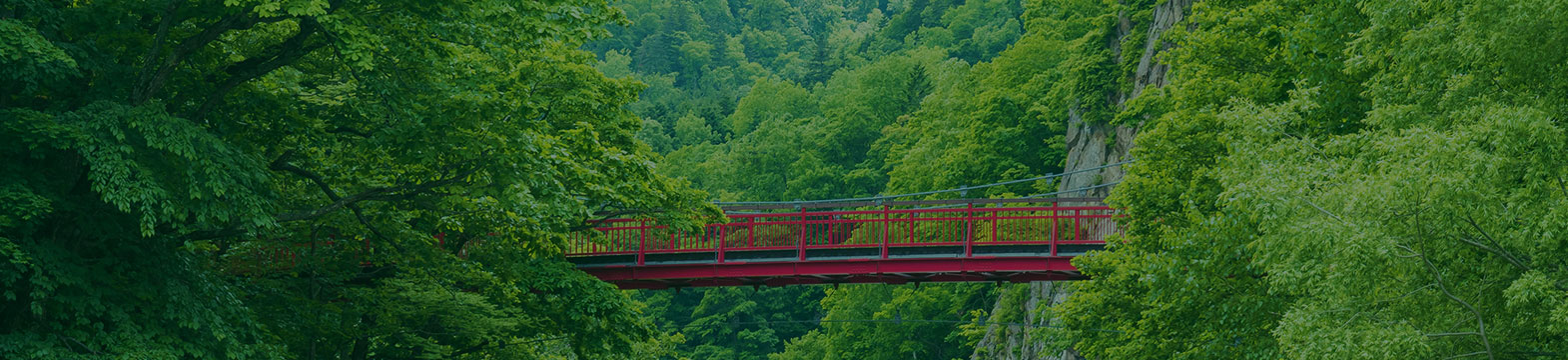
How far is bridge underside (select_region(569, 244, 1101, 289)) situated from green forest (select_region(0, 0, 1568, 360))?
1400 mm

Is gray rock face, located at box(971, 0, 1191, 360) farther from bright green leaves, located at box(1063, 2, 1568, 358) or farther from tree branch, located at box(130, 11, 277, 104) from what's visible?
tree branch, located at box(130, 11, 277, 104)

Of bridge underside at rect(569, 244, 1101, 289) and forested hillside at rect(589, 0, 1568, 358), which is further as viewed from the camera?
bridge underside at rect(569, 244, 1101, 289)

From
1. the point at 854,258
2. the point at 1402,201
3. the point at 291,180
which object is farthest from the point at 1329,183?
the point at 854,258

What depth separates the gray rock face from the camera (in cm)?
2969

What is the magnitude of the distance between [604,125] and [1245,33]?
26.9 ft

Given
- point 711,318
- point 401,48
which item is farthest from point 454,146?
point 711,318

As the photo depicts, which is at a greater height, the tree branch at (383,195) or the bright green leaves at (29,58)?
the bright green leaves at (29,58)

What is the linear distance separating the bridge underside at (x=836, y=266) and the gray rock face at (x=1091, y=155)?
699cm

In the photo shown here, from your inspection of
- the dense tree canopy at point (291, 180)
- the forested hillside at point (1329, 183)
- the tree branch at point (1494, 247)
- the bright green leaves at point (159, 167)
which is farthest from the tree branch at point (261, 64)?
the tree branch at point (1494, 247)

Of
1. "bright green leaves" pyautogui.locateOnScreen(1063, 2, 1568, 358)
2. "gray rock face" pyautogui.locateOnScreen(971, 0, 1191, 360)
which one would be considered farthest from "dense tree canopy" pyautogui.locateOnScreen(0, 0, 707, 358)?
"gray rock face" pyautogui.locateOnScreen(971, 0, 1191, 360)

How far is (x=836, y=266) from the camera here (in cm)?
2138

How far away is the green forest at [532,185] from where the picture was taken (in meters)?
10.5

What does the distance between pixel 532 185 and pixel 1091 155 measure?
75.6 ft

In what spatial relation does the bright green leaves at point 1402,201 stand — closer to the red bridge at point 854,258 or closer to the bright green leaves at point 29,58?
the red bridge at point 854,258
